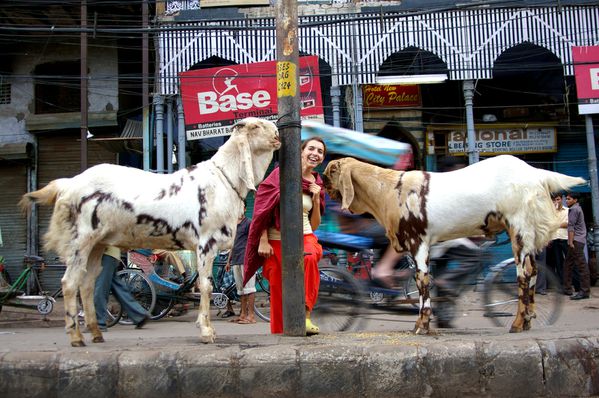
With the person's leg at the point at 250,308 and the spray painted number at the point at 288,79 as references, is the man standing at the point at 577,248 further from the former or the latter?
the spray painted number at the point at 288,79

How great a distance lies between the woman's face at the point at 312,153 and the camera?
16.8 feet

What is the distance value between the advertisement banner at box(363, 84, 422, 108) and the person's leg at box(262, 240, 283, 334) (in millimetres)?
10493

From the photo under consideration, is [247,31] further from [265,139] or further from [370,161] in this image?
[265,139]

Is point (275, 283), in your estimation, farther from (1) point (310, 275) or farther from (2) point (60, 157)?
(2) point (60, 157)

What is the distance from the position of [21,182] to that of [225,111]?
576 cm

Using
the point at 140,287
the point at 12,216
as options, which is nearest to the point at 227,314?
the point at 140,287

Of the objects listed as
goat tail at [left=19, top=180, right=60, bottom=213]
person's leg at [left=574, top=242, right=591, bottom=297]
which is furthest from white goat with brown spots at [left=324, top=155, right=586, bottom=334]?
person's leg at [left=574, top=242, right=591, bottom=297]

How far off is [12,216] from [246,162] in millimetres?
12251

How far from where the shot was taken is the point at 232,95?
524 inches

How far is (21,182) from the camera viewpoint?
14609mm

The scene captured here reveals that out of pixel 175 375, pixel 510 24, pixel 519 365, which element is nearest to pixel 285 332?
pixel 175 375

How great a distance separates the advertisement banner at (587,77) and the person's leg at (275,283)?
35.3ft

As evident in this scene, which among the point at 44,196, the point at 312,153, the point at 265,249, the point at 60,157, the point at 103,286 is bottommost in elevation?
the point at 103,286

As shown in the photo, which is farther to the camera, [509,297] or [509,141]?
[509,141]
